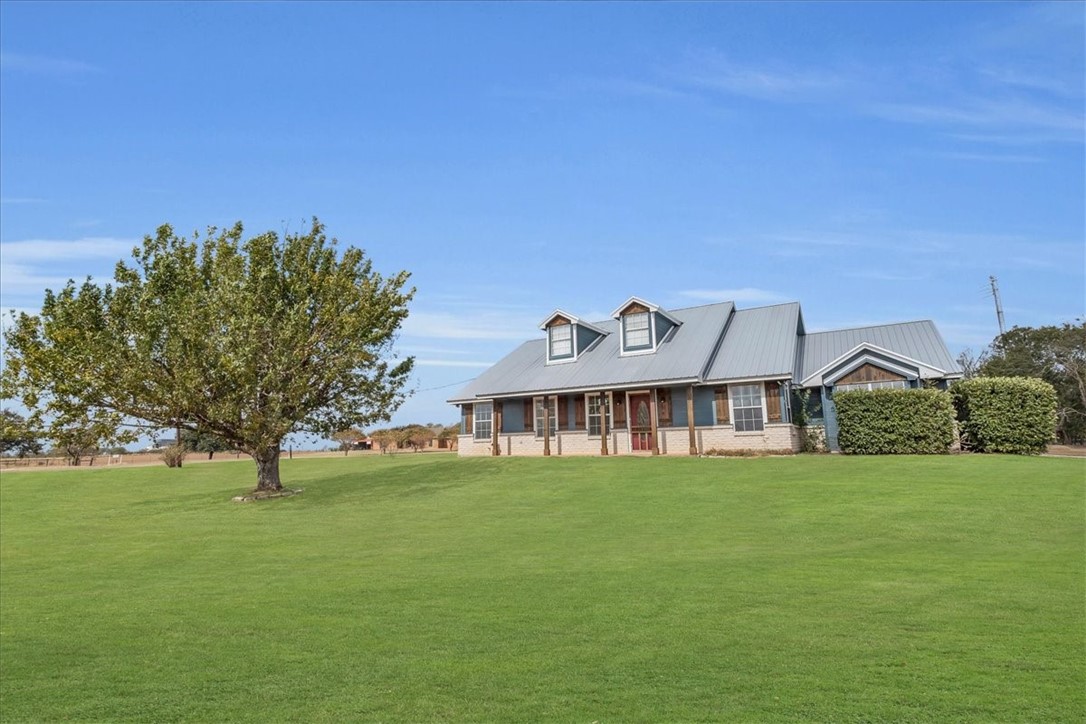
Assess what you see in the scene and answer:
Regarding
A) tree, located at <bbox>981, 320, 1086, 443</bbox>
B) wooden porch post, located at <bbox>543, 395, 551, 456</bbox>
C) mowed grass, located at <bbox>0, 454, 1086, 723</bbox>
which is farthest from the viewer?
tree, located at <bbox>981, 320, 1086, 443</bbox>

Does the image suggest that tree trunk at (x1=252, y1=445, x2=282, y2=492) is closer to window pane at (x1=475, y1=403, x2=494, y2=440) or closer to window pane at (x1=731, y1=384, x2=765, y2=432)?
window pane at (x1=475, y1=403, x2=494, y2=440)

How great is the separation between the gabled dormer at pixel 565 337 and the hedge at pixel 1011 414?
61.4 ft

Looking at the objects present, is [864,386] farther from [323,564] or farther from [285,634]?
[285,634]

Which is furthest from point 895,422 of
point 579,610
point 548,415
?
point 579,610

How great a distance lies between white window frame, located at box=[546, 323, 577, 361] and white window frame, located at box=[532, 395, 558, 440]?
10.2 feet

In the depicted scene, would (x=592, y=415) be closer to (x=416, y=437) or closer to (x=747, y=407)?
(x=747, y=407)

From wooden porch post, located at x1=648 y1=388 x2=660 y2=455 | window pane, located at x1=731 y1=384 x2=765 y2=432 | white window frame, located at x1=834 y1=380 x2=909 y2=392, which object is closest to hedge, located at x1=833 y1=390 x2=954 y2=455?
white window frame, located at x1=834 y1=380 x2=909 y2=392

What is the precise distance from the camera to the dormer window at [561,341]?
1503 inches

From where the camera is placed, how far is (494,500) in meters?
20.6

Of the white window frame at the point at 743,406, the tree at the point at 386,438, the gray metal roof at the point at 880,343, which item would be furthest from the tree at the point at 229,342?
the tree at the point at 386,438

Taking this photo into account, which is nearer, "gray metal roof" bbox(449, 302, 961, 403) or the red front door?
"gray metal roof" bbox(449, 302, 961, 403)

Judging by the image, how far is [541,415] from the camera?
36469 mm

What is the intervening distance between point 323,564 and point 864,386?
2484 centimetres

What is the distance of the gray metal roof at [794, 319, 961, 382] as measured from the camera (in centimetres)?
3039
